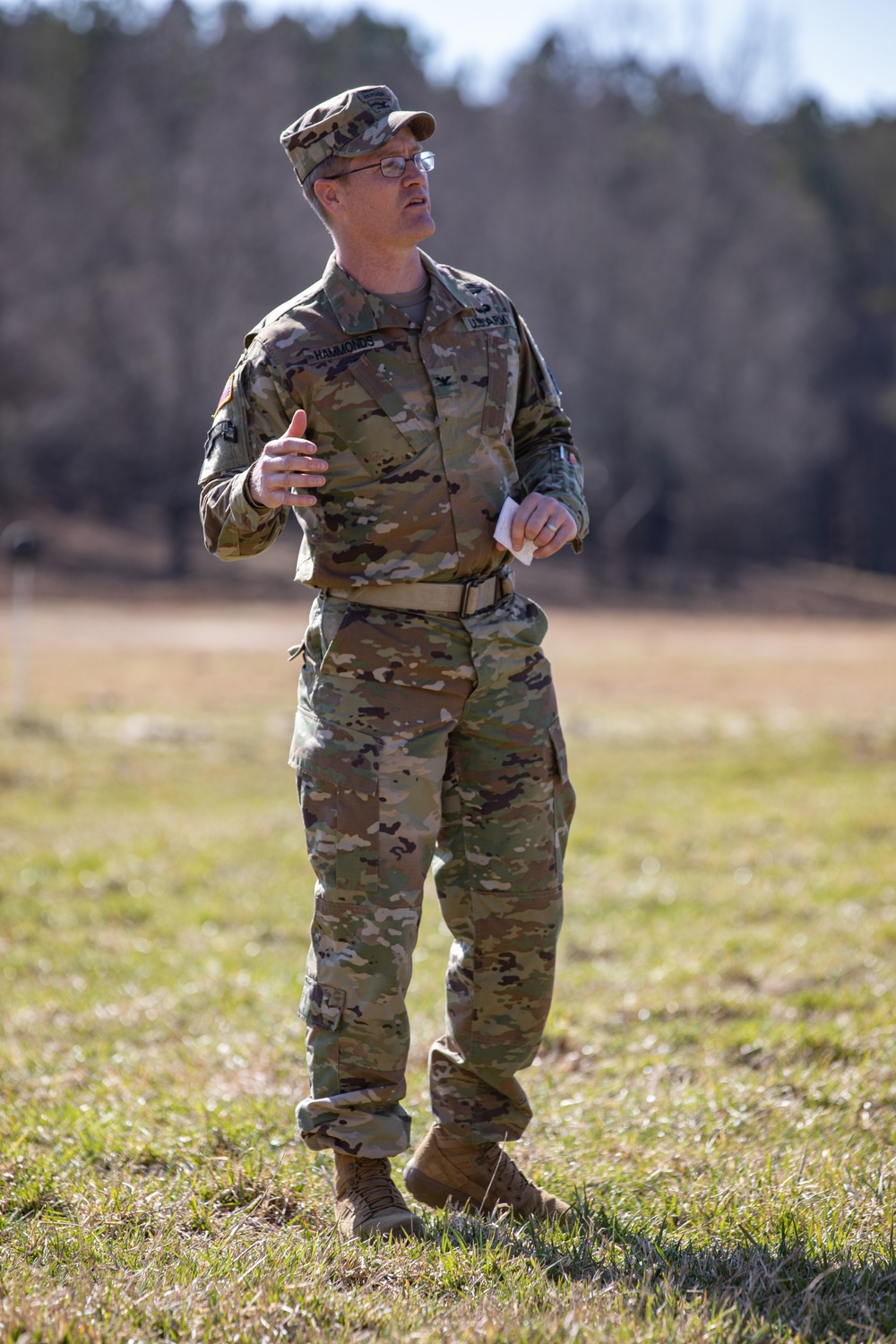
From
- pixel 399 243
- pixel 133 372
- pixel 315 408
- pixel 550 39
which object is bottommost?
pixel 315 408

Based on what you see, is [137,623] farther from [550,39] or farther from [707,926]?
[550,39]

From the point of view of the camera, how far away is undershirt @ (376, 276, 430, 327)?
309 cm

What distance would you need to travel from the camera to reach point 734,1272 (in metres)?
2.64

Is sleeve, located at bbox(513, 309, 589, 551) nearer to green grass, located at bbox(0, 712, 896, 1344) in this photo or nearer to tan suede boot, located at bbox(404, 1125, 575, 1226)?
tan suede boot, located at bbox(404, 1125, 575, 1226)

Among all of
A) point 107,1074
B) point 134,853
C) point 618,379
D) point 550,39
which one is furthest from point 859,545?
point 107,1074

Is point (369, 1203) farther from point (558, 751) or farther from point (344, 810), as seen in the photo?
point (558, 751)

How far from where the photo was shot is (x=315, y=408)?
118 inches

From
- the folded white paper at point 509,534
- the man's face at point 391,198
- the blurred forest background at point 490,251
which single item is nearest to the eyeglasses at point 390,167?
the man's face at point 391,198

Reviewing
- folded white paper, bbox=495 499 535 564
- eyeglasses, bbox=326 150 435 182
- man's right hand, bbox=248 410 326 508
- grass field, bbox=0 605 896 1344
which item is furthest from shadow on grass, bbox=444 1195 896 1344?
eyeglasses, bbox=326 150 435 182

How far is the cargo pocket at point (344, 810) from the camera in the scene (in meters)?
2.96

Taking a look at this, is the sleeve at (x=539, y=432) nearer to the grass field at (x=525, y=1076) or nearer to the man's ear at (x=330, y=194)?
the man's ear at (x=330, y=194)

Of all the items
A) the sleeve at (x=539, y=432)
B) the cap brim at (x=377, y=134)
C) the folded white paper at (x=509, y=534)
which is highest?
the cap brim at (x=377, y=134)

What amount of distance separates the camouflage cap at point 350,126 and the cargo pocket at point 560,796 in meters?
1.34

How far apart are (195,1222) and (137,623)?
21.4 metres
